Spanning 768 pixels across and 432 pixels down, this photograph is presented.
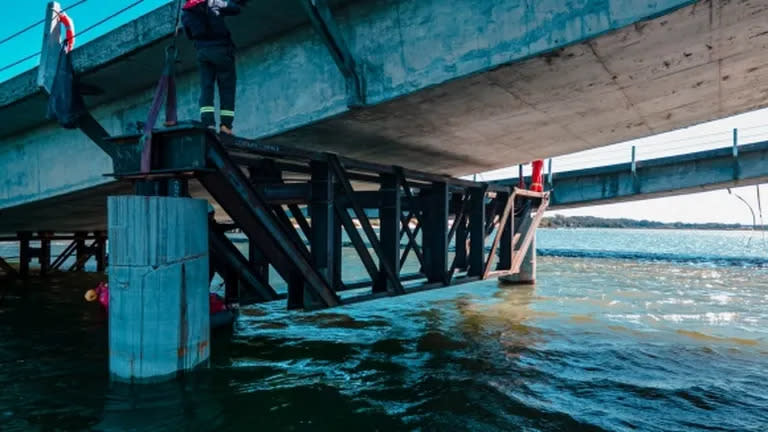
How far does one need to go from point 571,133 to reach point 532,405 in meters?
6.14

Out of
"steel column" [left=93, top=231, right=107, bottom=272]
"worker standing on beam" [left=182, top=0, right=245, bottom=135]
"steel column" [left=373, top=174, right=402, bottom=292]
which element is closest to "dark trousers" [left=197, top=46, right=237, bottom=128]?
"worker standing on beam" [left=182, top=0, right=245, bottom=135]

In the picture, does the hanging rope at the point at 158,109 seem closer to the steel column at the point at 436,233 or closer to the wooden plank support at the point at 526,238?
the steel column at the point at 436,233

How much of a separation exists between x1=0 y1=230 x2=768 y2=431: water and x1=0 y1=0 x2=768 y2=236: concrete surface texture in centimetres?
386

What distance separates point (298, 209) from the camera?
8078mm

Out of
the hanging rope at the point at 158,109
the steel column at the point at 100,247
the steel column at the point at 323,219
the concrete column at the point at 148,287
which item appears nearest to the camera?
the concrete column at the point at 148,287

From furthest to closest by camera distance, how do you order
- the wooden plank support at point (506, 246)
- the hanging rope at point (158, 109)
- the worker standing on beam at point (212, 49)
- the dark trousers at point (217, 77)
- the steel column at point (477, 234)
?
the wooden plank support at point (506, 246) < the steel column at point (477, 234) < the dark trousers at point (217, 77) < the worker standing on beam at point (212, 49) < the hanging rope at point (158, 109)

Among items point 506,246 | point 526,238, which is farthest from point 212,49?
point 526,238

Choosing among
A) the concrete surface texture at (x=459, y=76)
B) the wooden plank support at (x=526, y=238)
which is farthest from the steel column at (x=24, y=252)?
the wooden plank support at (x=526, y=238)

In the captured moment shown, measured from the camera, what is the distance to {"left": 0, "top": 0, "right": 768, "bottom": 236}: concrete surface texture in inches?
230

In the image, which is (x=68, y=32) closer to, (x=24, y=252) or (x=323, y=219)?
(x=323, y=219)

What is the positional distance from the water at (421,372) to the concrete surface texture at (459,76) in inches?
152

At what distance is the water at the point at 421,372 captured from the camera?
16.9ft

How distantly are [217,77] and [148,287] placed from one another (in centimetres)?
303

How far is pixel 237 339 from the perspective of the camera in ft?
28.8
